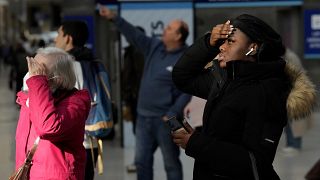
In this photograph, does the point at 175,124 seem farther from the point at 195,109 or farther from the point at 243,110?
the point at 195,109

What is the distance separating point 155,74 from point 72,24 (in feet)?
3.72

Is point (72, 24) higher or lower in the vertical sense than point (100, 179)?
higher

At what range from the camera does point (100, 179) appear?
305 inches

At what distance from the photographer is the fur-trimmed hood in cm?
299

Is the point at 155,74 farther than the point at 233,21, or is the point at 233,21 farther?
the point at 155,74

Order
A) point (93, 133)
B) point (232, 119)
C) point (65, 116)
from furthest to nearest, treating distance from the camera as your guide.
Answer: point (93, 133), point (65, 116), point (232, 119)

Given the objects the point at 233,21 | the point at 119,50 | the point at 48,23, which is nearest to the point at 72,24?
the point at 233,21

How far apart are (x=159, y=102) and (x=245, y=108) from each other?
3.14 meters

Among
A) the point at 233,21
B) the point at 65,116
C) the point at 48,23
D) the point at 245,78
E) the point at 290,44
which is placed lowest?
the point at 48,23

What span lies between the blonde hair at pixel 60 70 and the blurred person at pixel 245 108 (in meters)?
0.89

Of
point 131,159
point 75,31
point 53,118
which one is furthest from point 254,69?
point 131,159

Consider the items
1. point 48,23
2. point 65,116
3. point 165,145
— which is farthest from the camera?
point 48,23

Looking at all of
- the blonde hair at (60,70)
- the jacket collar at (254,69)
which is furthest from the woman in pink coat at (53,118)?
the jacket collar at (254,69)

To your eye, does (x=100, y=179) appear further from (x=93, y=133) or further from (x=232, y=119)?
(x=232, y=119)
